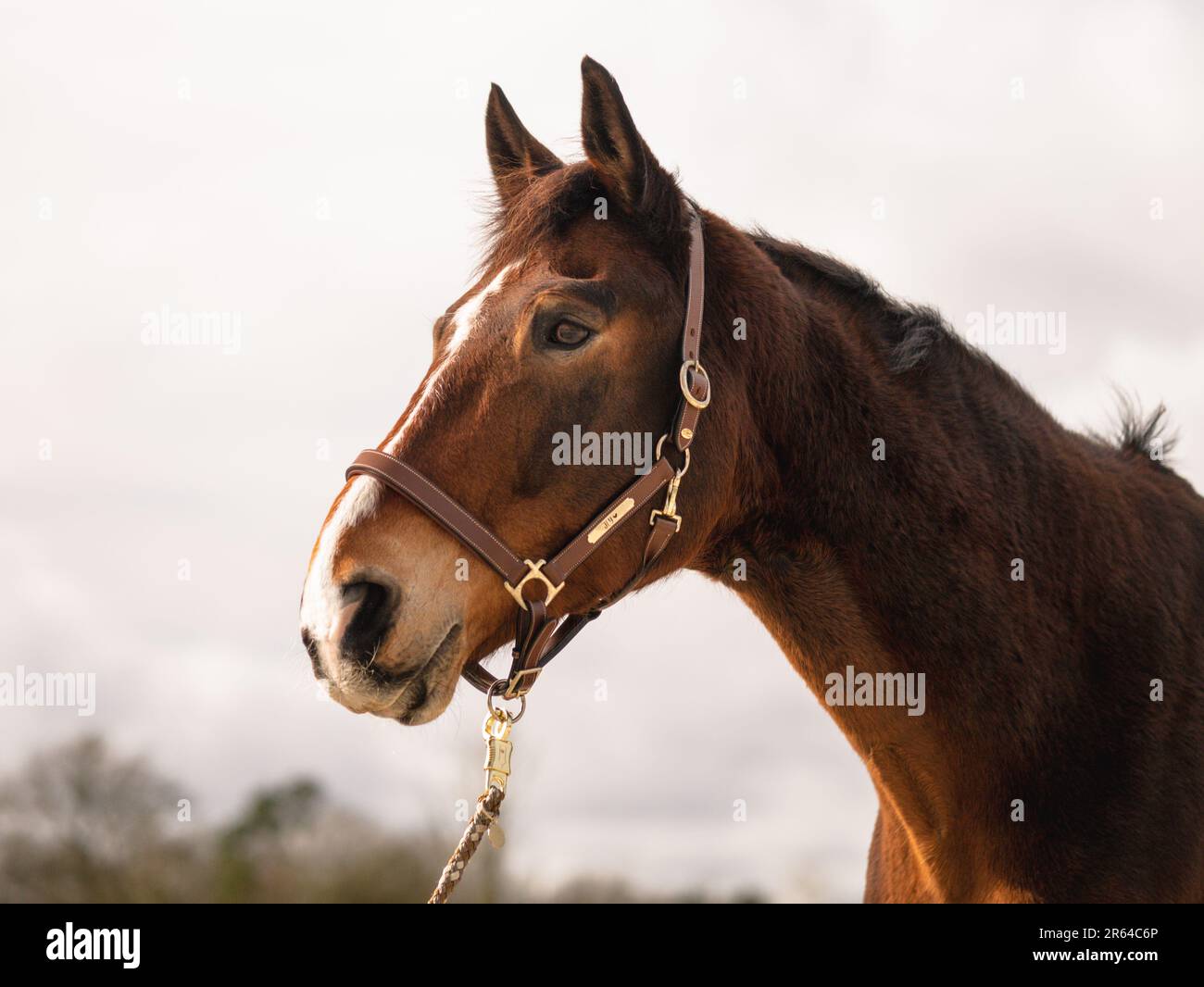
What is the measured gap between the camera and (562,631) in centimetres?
441

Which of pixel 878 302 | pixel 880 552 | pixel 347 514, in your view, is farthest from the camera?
pixel 878 302

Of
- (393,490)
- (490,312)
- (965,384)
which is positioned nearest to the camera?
(393,490)

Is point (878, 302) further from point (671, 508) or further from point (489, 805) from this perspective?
point (489, 805)

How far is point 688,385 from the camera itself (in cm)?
426

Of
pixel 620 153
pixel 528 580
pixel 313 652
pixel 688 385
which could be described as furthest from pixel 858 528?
pixel 313 652

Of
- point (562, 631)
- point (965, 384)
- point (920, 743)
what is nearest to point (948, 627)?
point (920, 743)

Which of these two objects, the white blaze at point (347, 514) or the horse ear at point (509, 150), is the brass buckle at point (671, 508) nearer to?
the white blaze at point (347, 514)

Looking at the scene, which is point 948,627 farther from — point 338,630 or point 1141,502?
point 338,630

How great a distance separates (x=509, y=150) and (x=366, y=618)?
104 inches

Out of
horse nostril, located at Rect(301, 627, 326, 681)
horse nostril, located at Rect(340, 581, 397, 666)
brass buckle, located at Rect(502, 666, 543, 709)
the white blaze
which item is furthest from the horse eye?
horse nostril, located at Rect(301, 627, 326, 681)

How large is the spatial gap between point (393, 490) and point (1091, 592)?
9.43 ft

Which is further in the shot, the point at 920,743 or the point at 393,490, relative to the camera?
the point at 920,743

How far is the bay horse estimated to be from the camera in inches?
160
